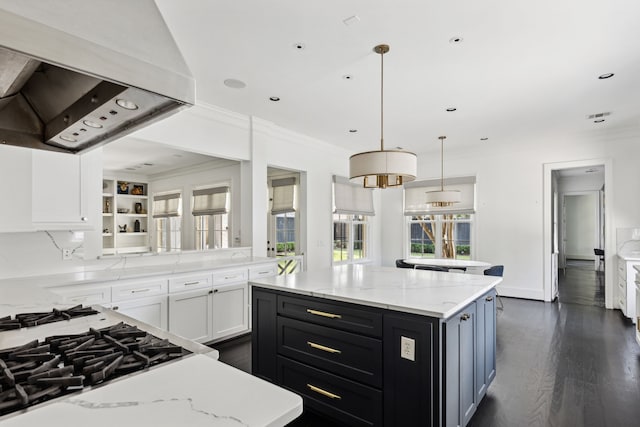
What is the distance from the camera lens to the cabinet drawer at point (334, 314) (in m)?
2.12

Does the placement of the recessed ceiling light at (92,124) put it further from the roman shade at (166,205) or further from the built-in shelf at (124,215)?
the built-in shelf at (124,215)

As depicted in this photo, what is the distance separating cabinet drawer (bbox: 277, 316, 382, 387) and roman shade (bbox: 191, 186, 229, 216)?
3.92 meters

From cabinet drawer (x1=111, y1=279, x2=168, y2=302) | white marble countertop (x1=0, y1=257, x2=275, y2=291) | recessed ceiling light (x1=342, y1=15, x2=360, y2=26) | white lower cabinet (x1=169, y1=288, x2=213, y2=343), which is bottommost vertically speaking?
white lower cabinet (x1=169, y1=288, x2=213, y2=343)

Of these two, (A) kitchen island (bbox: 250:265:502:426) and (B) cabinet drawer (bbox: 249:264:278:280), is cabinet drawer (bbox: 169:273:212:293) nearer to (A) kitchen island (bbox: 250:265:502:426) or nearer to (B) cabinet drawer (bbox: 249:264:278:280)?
(B) cabinet drawer (bbox: 249:264:278:280)

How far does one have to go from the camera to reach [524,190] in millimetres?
6297

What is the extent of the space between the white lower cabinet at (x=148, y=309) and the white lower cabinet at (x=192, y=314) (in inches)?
2.7

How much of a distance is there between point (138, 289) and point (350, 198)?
452 cm

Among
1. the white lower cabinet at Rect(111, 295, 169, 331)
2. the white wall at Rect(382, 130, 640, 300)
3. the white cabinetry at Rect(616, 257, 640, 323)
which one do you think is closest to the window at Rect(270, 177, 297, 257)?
the white lower cabinet at Rect(111, 295, 169, 331)

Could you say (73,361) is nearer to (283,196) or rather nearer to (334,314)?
(334,314)

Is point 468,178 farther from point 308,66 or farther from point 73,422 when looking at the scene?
point 73,422

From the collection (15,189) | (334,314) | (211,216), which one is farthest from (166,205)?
(334,314)

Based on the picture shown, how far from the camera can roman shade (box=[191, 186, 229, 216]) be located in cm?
612

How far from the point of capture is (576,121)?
5.02 metres

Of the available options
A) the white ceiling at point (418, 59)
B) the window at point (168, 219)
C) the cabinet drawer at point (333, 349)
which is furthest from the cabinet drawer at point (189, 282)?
the window at point (168, 219)
